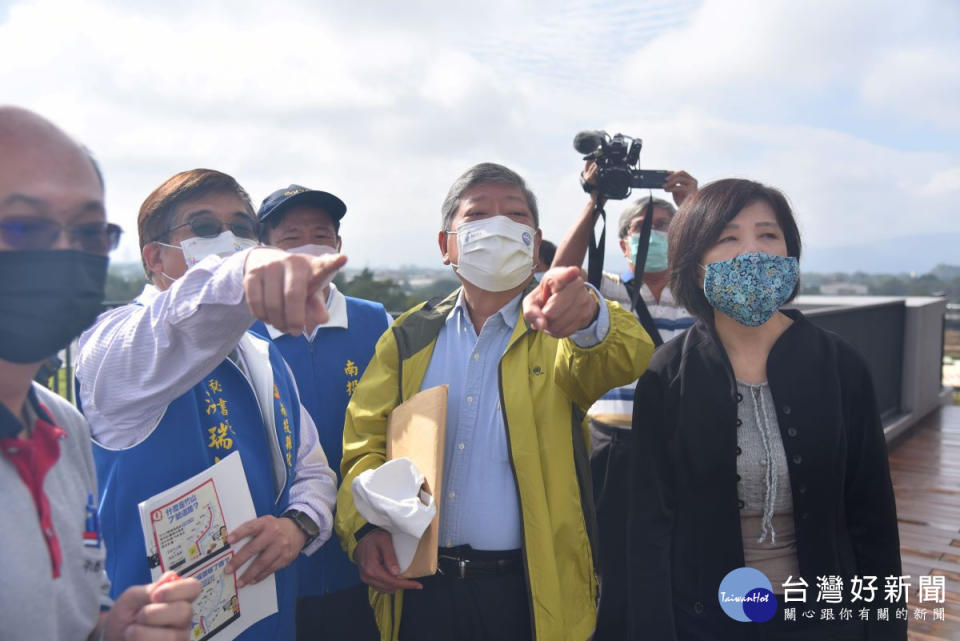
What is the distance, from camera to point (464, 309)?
232cm

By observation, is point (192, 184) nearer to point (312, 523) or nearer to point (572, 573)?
point (312, 523)

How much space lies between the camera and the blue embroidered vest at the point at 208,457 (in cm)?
149

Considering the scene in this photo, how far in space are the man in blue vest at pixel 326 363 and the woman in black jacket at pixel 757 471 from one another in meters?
1.12

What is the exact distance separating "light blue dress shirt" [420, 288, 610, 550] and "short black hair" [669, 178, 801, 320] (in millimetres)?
485

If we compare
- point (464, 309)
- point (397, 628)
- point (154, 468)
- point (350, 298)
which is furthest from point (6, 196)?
point (350, 298)

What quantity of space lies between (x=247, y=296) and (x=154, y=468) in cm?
68

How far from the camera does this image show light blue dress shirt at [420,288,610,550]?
198 centimetres

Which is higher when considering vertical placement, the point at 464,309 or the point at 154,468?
the point at 464,309

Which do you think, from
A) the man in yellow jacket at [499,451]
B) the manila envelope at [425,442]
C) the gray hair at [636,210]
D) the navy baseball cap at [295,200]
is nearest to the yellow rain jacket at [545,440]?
the man in yellow jacket at [499,451]

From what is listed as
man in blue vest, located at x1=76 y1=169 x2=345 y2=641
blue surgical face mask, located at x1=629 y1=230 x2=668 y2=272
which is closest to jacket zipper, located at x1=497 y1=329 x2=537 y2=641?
man in blue vest, located at x1=76 y1=169 x2=345 y2=641

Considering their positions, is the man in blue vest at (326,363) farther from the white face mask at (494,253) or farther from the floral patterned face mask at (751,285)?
the floral patterned face mask at (751,285)

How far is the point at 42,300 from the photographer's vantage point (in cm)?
103

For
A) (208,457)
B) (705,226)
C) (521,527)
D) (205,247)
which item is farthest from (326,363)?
(705,226)

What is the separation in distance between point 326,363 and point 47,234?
5.06ft
